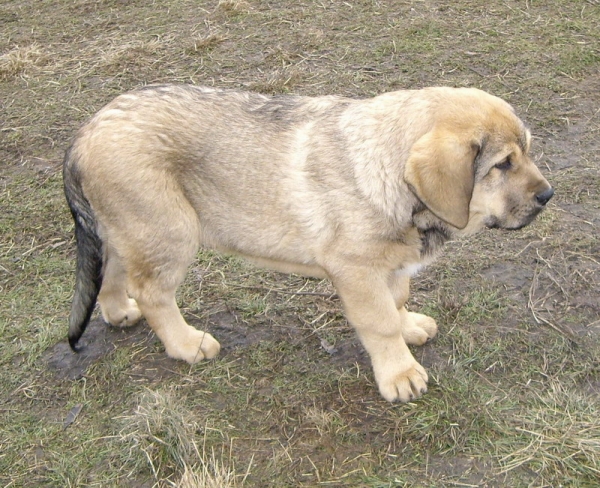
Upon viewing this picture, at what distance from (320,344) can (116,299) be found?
1287mm

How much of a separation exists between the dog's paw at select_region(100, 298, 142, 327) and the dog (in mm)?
375

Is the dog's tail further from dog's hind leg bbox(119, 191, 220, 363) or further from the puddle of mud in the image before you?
the puddle of mud

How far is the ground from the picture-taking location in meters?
3.63

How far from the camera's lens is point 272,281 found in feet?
16.3

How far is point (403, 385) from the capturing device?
3889mm

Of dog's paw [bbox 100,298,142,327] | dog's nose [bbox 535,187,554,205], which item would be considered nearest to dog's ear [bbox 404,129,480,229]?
dog's nose [bbox 535,187,554,205]

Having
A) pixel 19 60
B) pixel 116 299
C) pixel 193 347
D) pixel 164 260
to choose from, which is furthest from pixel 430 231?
pixel 19 60

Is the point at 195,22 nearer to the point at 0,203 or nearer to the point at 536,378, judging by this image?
the point at 0,203

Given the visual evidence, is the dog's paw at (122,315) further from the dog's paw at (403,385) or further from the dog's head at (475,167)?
the dog's head at (475,167)

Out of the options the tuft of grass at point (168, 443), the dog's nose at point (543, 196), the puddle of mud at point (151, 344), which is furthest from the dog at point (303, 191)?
the tuft of grass at point (168, 443)

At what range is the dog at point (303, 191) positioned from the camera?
11.5ft

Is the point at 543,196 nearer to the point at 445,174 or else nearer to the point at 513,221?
the point at 513,221

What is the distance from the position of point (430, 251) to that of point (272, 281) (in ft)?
4.76

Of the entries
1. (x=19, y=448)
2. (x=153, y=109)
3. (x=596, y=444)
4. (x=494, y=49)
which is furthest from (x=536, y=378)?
(x=494, y=49)
